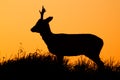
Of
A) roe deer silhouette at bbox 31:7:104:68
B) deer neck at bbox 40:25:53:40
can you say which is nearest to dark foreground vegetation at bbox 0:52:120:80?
roe deer silhouette at bbox 31:7:104:68

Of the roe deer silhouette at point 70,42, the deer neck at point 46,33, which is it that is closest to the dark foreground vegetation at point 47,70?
the roe deer silhouette at point 70,42

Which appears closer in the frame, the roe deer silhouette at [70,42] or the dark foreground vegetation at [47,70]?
the dark foreground vegetation at [47,70]

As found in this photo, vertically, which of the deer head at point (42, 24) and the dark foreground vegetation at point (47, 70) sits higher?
the deer head at point (42, 24)

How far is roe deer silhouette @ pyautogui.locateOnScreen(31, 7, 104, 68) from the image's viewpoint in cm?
1331

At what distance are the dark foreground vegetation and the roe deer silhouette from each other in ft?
9.54

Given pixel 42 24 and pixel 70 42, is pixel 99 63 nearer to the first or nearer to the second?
pixel 70 42

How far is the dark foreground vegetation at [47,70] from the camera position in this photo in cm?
845

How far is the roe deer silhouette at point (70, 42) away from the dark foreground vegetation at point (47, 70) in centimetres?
291

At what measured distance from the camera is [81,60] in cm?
1066

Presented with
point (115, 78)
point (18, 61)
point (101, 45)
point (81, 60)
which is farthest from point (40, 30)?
point (115, 78)

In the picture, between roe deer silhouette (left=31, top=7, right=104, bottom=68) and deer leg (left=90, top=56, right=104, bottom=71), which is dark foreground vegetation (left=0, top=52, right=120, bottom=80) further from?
roe deer silhouette (left=31, top=7, right=104, bottom=68)

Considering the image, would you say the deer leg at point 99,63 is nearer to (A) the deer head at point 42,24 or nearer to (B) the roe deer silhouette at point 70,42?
(B) the roe deer silhouette at point 70,42

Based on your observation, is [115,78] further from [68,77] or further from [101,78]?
[68,77]

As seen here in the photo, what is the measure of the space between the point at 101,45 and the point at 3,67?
5.40m
